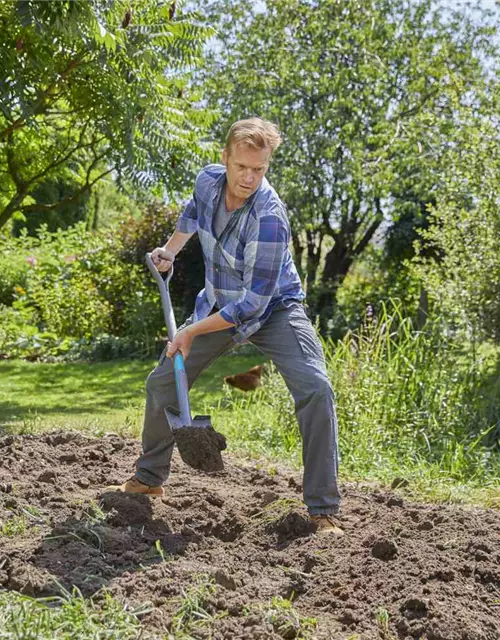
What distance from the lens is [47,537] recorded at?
3.84 m

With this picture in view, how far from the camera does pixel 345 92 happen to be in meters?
12.6

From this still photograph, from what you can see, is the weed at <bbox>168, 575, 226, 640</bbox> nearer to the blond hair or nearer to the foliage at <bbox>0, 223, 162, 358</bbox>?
the blond hair

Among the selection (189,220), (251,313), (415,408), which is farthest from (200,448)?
(415,408)

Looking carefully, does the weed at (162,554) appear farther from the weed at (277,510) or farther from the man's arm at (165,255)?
the man's arm at (165,255)

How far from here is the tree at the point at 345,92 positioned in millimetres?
12102

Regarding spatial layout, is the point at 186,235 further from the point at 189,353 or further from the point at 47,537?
the point at 47,537

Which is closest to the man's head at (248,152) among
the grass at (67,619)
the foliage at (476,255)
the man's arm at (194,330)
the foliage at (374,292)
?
the man's arm at (194,330)

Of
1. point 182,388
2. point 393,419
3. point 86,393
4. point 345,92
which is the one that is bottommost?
point 86,393

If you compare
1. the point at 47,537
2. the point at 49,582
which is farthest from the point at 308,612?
the point at 47,537

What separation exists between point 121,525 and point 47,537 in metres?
0.37

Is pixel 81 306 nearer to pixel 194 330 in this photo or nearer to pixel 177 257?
pixel 177 257

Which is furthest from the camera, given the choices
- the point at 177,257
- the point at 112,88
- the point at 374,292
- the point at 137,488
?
the point at 374,292

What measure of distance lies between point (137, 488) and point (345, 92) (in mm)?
9126

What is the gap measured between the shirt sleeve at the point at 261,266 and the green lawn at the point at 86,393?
2571 millimetres
